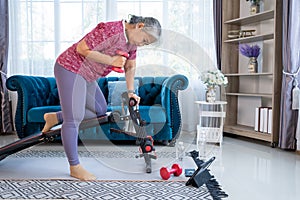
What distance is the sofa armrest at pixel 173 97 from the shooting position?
10.7ft

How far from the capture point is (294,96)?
3096 millimetres

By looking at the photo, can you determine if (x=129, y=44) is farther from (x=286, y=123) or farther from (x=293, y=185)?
(x=286, y=123)

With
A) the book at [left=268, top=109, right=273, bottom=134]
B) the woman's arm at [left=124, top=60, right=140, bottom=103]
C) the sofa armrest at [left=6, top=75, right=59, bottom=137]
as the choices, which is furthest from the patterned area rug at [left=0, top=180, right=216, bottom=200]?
the book at [left=268, top=109, right=273, bottom=134]

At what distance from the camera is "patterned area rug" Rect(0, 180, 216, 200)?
180cm

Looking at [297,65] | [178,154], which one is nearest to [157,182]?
[178,154]

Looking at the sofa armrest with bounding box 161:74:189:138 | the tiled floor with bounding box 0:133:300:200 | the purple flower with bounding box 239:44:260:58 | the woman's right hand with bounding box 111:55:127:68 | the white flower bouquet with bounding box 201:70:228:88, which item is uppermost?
the purple flower with bounding box 239:44:260:58

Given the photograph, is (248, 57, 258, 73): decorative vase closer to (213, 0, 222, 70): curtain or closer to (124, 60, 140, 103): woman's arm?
(213, 0, 222, 70): curtain

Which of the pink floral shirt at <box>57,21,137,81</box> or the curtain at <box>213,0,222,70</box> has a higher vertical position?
the curtain at <box>213,0,222,70</box>

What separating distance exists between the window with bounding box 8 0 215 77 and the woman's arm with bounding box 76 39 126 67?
2.24 metres

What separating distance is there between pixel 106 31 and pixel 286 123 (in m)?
2.04

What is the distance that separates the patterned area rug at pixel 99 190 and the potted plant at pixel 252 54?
2.22m

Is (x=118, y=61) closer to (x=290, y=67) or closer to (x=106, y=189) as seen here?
(x=106, y=189)

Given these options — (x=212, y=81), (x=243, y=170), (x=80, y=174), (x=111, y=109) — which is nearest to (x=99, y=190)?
(x=80, y=174)

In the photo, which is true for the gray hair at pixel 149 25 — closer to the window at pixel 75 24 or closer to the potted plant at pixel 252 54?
the potted plant at pixel 252 54
